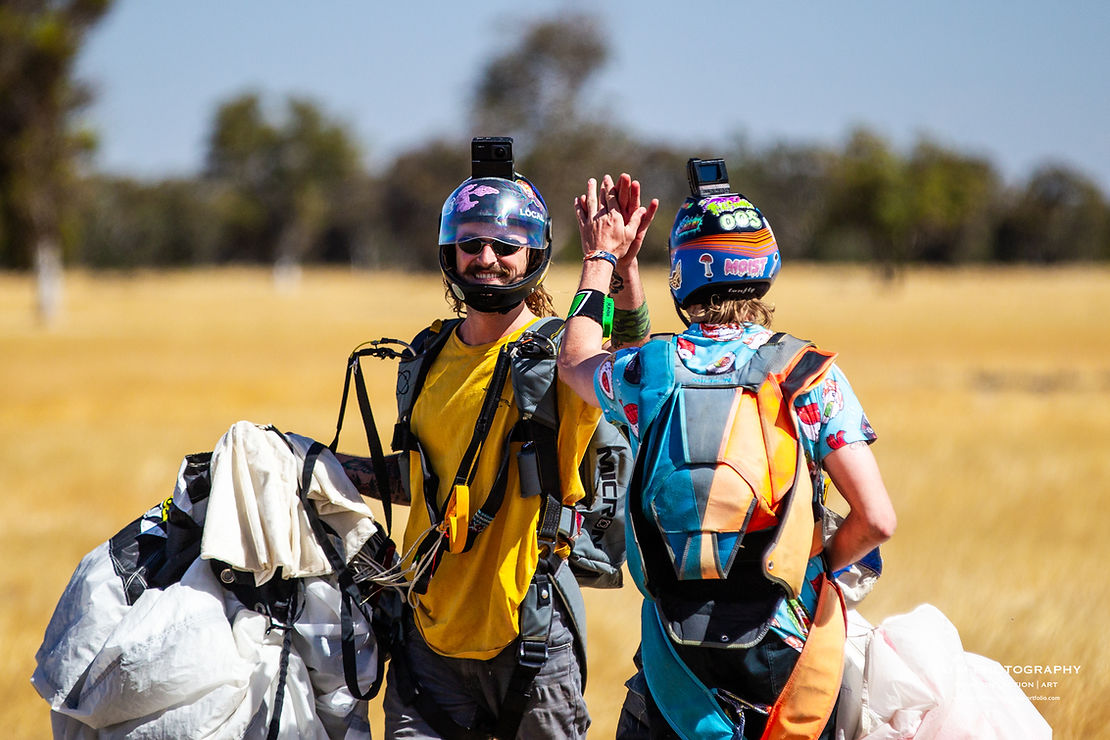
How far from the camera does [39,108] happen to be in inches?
1266

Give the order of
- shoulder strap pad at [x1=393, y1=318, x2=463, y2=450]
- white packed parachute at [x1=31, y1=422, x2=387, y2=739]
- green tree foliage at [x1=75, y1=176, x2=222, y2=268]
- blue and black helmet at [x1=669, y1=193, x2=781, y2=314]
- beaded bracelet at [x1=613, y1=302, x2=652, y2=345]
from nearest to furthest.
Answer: blue and black helmet at [x1=669, y1=193, x2=781, y2=314]
white packed parachute at [x1=31, y1=422, x2=387, y2=739]
beaded bracelet at [x1=613, y1=302, x2=652, y2=345]
shoulder strap pad at [x1=393, y1=318, x2=463, y2=450]
green tree foliage at [x1=75, y1=176, x2=222, y2=268]

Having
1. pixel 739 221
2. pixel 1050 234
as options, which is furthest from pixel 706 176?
pixel 1050 234

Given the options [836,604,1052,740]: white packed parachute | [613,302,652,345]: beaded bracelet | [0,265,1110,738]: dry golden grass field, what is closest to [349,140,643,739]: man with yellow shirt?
[613,302,652,345]: beaded bracelet

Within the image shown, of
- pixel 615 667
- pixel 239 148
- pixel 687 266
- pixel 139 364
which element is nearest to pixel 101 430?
pixel 139 364

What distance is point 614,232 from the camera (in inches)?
123

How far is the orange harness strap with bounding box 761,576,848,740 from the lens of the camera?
266 centimetres

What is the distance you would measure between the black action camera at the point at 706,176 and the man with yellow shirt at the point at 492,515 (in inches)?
23.6

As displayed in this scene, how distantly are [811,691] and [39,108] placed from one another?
3431 cm

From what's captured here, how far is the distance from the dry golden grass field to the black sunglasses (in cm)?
313

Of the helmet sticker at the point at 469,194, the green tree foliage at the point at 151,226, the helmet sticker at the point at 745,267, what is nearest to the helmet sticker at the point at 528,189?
the helmet sticker at the point at 469,194

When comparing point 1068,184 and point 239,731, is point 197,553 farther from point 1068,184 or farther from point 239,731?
point 1068,184

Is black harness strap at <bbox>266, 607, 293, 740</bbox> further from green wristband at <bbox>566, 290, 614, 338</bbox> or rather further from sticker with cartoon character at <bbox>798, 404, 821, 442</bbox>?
sticker with cartoon character at <bbox>798, 404, 821, 442</bbox>

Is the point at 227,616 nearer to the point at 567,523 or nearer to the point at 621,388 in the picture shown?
the point at 567,523

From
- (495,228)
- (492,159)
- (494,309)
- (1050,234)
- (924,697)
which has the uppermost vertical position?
(492,159)
